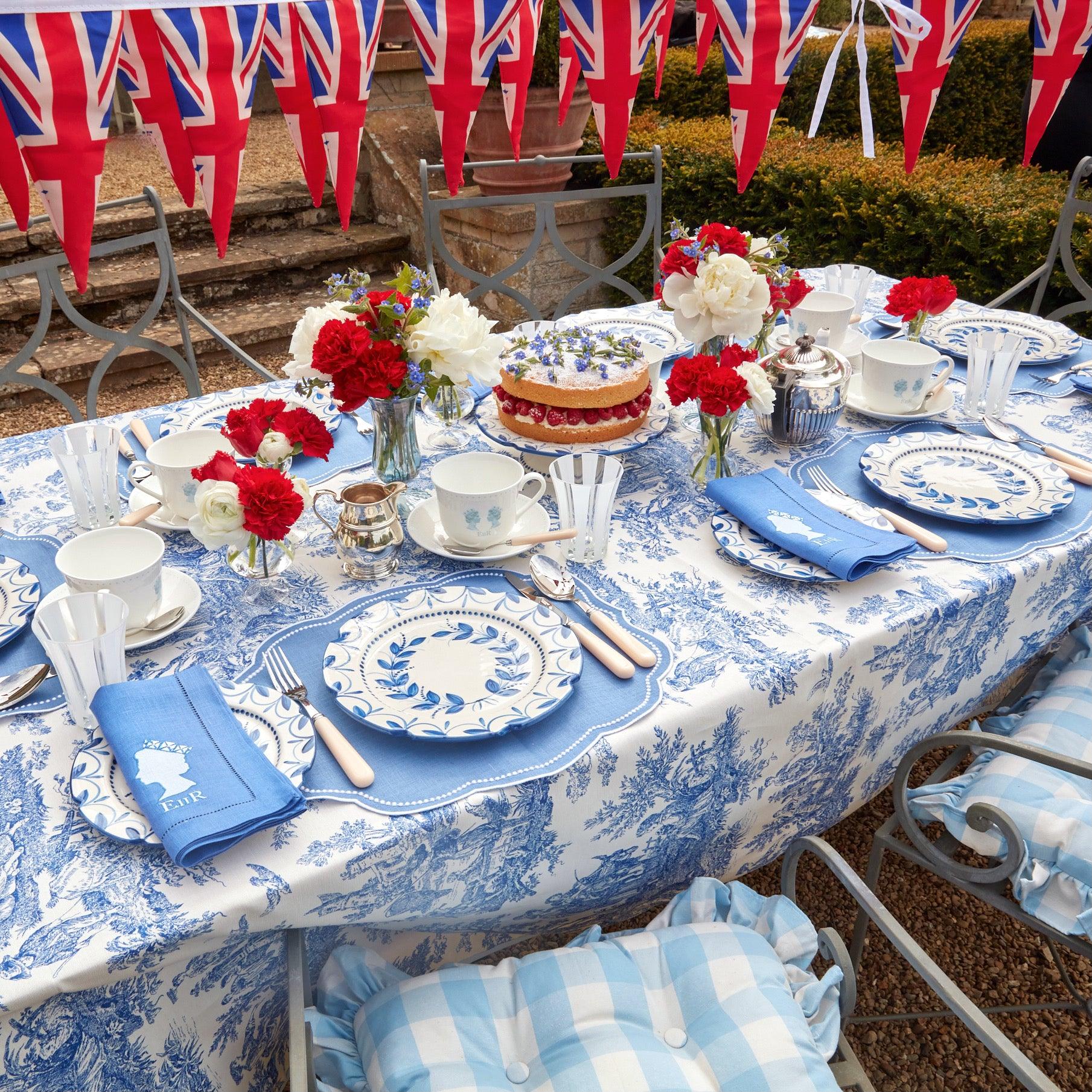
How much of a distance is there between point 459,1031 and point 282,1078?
253mm

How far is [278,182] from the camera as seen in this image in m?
4.93

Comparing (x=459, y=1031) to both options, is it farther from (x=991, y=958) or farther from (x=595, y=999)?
(x=991, y=958)

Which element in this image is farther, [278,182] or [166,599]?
[278,182]

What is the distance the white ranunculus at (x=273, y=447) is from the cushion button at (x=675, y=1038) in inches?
33.4

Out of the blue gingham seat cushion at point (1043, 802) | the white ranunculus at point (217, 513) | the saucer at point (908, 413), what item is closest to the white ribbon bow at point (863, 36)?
the saucer at point (908, 413)

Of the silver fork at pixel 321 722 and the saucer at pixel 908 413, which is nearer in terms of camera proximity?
the silver fork at pixel 321 722

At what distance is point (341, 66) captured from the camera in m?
1.60

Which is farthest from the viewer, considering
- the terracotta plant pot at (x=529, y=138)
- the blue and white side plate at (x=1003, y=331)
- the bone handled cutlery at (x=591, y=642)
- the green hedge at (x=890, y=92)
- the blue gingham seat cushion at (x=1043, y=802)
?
the green hedge at (x=890, y=92)

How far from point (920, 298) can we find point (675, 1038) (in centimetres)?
151

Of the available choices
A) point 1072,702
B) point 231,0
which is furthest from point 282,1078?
point 231,0

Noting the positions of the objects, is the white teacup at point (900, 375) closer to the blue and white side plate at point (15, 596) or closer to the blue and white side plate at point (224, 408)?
the blue and white side plate at point (224, 408)

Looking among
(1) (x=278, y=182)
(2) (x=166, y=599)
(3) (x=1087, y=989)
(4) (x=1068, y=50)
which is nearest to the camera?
(2) (x=166, y=599)

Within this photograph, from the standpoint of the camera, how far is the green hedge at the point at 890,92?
502cm

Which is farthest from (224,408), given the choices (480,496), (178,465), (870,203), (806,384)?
(870,203)
